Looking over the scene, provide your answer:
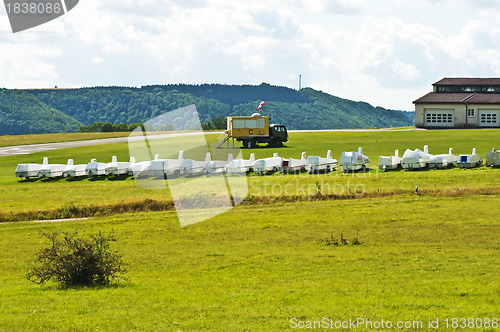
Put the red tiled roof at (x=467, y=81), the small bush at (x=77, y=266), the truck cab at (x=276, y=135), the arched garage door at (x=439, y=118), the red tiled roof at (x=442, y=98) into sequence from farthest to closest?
the red tiled roof at (x=467, y=81)
the red tiled roof at (x=442, y=98)
the arched garage door at (x=439, y=118)
the truck cab at (x=276, y=135)
the small bush at (x=77, y=266)

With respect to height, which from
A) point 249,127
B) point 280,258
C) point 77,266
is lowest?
point 280,258

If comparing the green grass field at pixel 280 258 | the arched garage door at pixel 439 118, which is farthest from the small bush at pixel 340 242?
the arched garage door at pixel 439 118

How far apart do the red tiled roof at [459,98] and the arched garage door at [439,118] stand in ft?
4.74

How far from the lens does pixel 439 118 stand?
10194 cm

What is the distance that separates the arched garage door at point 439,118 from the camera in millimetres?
100938

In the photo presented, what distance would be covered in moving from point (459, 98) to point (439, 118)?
4796 mm

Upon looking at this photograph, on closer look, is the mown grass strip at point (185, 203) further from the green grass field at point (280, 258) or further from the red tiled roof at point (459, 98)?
the red tiled roof at point (459, 98)

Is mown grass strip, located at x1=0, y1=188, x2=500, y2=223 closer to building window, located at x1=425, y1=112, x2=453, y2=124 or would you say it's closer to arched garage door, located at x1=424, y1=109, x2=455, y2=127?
arched garage door, located at x1=424, y1=109, x2=455, y2=127

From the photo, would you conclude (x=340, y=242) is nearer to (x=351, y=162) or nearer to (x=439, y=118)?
(x=351, y=162)

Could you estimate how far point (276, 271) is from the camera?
21781mm

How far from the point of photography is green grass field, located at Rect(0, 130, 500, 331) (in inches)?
622

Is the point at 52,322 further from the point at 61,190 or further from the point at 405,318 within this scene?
the point at 61,190

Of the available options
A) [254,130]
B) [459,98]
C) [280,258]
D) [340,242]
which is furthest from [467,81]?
[280,258]

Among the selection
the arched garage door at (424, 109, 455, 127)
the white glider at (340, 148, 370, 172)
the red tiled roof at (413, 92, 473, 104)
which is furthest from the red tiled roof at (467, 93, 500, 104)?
the white glider at (340, 148, 370, 172)
